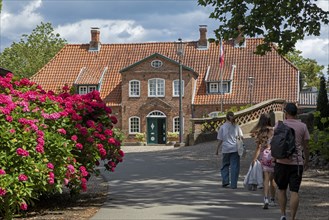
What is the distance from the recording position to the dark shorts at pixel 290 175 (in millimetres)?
8648

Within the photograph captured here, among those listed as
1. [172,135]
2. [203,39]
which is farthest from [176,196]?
[203,39]

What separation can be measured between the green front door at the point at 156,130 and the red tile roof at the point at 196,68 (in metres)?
3.38

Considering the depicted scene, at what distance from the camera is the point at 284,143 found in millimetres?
8547

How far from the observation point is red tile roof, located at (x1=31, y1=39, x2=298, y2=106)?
4947 centimetres

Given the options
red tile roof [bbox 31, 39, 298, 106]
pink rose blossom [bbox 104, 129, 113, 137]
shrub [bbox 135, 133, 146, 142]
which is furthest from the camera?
shrub [bbox 135, 133, 146, 142]

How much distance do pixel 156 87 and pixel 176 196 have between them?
39.2 meters

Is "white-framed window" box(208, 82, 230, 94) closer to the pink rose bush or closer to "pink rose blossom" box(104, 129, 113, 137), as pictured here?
the pink rose bush

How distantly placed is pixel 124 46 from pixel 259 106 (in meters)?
26.1

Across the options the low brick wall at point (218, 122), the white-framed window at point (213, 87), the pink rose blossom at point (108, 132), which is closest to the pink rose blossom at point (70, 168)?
the pink rose blossom at point (108, 132)

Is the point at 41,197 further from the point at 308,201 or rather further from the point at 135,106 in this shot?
the point at 135,106

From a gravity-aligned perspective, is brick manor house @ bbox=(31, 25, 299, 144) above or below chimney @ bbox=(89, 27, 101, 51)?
below

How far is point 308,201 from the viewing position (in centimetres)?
1163

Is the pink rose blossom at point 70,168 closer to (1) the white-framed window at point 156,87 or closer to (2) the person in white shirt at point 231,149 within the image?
(2) the person in white shirt at point 231,149

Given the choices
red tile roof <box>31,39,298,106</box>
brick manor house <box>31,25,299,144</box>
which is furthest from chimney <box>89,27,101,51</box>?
brick manor house <box>31,25,299,144</box>
